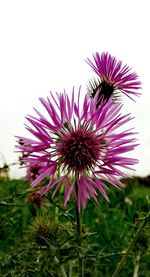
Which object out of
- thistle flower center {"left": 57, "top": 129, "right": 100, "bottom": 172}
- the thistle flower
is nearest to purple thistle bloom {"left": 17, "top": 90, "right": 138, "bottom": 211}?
thistle flower center {"left": 57, "top": 129, "right": 100, "bottom": 172}

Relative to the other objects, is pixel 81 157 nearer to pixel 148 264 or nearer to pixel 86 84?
pixel 86 84

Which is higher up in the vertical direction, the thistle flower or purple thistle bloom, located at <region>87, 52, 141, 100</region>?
purple thistle bloom, located at <region>87, 52, 141, 100</region>

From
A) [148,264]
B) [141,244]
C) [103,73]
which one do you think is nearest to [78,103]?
[103,73]

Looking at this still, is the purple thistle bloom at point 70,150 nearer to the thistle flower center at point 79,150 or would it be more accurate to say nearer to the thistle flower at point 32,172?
the thistle flower center at point 79,150

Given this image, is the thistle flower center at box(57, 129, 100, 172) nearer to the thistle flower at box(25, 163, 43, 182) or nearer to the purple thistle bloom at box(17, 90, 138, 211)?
the purple thistle bloom at box(17, 90, 138, 211)

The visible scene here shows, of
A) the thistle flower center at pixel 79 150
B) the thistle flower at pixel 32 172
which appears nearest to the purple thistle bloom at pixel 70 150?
the thistle flower center at pixel 79 150

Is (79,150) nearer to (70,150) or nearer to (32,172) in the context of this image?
(70,150)

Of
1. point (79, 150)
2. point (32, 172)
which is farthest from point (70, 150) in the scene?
point (32, 172)

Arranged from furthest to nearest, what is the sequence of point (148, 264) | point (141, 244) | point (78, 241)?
1. point (148, 264)
2. point (141, 244)
3. point (78, 241)
